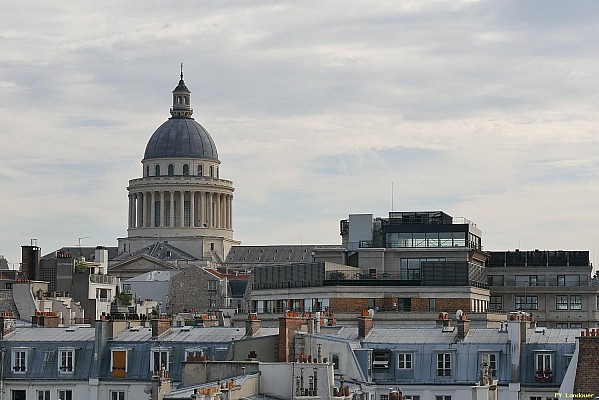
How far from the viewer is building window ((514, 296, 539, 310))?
381 feet

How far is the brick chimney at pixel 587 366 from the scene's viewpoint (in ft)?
140

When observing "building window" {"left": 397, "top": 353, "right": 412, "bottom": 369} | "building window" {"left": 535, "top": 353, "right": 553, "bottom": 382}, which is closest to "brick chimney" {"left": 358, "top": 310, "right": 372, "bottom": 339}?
"building window" {"left": 397, "top": 353, "right": 412, "bottom": 369}

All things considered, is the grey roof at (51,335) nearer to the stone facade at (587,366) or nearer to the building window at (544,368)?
the building window at (544,368)

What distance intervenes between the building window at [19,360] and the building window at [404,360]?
1383cm

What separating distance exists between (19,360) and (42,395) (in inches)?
65.5

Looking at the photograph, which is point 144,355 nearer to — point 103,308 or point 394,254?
point 394,254

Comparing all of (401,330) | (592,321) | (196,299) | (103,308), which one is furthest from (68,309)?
(196,299)

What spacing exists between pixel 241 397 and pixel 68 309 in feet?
195

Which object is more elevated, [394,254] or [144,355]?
[394,254]

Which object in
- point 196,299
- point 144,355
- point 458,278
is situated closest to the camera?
point 144,355

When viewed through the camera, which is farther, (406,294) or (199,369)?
(406,294)

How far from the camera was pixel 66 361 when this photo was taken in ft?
199

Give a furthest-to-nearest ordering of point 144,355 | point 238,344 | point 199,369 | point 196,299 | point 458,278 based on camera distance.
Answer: point 196,299 → point 458,278 → point 144,355 → point 238,344 → point 199,369

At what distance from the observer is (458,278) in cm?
9719
